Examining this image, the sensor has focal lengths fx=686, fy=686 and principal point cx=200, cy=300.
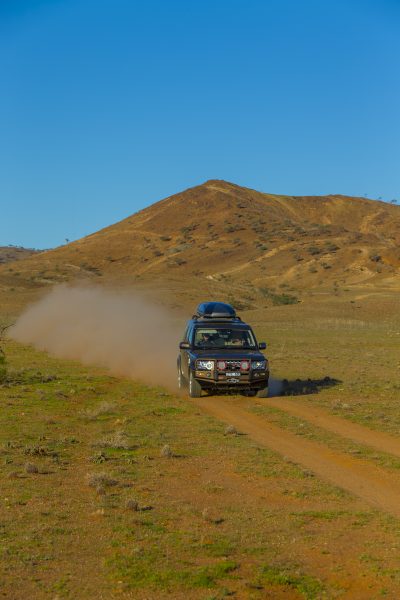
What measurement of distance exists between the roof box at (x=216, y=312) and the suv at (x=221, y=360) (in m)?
0.48

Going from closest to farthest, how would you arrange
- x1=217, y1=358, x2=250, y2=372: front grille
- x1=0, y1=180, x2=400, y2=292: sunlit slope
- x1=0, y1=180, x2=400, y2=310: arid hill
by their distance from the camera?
x1=217, y1=358, x2=250, y2=372: front grille, x1=0, y1=180, x2=400, y2=310: arid hill, x1=0, y1=180, x2=400, y2=292: sunlit slope

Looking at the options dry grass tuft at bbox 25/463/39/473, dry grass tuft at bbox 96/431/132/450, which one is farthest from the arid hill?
dry grass tuft at bbox 25/463/39/473

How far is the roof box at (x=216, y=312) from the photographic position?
68.7ft

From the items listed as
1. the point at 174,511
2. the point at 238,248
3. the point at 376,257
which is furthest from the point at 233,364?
the point at 238,248

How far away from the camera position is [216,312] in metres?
21.5

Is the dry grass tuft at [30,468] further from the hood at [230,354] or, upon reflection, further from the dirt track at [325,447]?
the hood at [230,354]

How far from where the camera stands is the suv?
57.2 ft

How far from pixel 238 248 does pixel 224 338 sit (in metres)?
82.1

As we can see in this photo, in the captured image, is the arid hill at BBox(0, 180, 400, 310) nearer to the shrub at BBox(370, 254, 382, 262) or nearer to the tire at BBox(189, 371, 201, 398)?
the shrub at BBox(370, 254, 382, 262)

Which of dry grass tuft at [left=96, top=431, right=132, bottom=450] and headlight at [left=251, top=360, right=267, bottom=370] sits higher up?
headlight at [left=251, top=360, right=267, bottom=370]

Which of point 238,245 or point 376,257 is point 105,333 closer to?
point 376,257

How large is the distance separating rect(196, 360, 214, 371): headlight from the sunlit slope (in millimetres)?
54579

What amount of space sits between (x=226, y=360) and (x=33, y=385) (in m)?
6.65

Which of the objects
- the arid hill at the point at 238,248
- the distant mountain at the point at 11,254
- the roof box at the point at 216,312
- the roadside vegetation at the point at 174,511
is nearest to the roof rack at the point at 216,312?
the roof box at the point at 216,312
